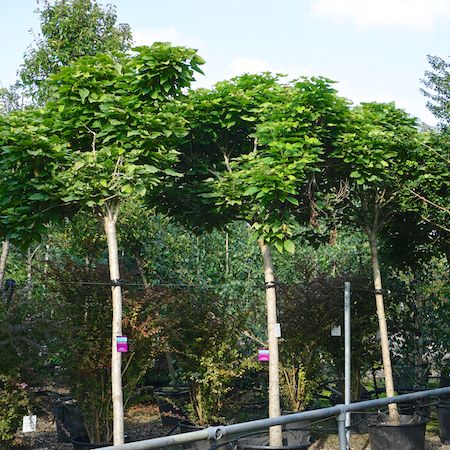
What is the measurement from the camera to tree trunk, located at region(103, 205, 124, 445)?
7289mm

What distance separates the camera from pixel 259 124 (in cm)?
808

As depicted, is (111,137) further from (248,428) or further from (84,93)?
(248,428)

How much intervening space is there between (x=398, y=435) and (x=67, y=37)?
8.93m

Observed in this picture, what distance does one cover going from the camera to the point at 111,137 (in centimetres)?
726

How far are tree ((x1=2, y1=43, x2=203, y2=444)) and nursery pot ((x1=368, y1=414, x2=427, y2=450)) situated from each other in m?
3.13

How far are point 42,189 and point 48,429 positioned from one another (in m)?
5.90

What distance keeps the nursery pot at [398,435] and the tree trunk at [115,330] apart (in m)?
3.03

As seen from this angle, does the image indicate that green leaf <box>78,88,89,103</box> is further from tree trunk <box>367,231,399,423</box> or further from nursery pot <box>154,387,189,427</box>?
nursery pot <box>154,387,189,427</box>

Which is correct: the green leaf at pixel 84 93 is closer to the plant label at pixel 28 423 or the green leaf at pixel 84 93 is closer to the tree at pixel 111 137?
the tree at pixel 111 137

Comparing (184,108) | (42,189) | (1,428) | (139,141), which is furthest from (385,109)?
(1,428)

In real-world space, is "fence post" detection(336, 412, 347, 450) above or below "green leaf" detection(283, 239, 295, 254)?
below

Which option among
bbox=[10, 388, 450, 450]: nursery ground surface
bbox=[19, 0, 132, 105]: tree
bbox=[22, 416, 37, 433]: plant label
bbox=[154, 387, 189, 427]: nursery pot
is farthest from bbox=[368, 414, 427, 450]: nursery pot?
bbox=[19, 0, 132, 105]: tree

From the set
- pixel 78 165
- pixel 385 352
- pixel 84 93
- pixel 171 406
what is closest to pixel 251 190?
pixel 78 165

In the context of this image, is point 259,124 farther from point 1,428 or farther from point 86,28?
point 86,28
